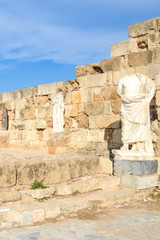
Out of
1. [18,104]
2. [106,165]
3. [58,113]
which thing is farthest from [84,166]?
[18,104]

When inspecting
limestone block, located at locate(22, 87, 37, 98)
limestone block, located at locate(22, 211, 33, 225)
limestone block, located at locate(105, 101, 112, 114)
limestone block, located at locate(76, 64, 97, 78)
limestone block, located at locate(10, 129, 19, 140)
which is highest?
limestone block, located at locate(76, 64, 97, 78)

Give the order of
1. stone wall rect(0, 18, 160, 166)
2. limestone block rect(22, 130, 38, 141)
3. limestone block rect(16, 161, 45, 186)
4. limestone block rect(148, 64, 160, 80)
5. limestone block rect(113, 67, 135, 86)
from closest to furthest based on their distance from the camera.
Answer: limestone block rect(16, 161, 45, 186), limestone block rect(148, 64, 160, 80), stone wall rect(0, 18, 160, 166), limestone block rect(113, 67, 135, 86), limestone block rect(22, 130, 38, 141)

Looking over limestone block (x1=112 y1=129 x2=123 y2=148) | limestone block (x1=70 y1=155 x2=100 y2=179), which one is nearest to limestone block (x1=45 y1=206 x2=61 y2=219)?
limestone block (x1=70 y1=155 x2=100 y2=179)

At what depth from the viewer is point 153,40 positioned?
7.33m

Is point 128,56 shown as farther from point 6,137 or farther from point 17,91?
point 6,137

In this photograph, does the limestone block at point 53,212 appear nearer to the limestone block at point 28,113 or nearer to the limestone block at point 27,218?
the limestone block at point 27,218

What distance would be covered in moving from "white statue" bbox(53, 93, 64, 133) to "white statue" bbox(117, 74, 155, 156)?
3.72m

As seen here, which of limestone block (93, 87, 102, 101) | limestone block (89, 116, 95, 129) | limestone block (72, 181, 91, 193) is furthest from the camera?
limestone block (89, 116, 95, 129)

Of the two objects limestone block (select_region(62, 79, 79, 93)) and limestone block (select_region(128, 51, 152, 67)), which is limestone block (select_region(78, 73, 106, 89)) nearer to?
limestone block (select_region(62, 79, 79, 93))

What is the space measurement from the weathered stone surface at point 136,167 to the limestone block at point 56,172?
42.3 inches

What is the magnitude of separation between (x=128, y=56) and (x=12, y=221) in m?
5.08

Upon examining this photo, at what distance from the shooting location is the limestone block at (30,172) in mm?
5535

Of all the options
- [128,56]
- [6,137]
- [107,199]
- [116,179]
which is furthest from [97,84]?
[6,137]

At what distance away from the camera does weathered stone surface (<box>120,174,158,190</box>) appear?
604cm
